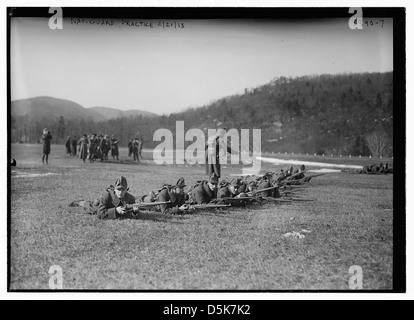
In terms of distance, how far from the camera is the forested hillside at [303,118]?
4.34 m

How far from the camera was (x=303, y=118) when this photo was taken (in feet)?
14.9

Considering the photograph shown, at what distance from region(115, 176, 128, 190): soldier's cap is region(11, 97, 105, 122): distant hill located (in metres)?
0.68

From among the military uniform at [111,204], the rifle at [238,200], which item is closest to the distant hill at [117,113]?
the military uniform at [111,204]

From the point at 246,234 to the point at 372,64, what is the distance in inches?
88.7

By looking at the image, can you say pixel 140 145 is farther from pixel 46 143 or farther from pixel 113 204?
pixel 46 143

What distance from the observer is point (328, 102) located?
4473mm

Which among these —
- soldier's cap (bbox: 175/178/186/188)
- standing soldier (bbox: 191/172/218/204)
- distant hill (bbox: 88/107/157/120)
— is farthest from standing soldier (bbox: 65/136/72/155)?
standing soldier (bbox: 191/172/218/204)

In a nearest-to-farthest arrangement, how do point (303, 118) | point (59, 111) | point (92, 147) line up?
point (59, 111) < point (92, 147) < point (303, 118)

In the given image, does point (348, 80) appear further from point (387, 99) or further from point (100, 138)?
point (100, 138)

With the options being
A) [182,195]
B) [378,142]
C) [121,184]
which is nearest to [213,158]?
[182,195]

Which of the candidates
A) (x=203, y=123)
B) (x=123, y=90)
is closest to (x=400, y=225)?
(x=203, y=123)

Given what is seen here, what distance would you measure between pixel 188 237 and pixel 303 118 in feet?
6.00
